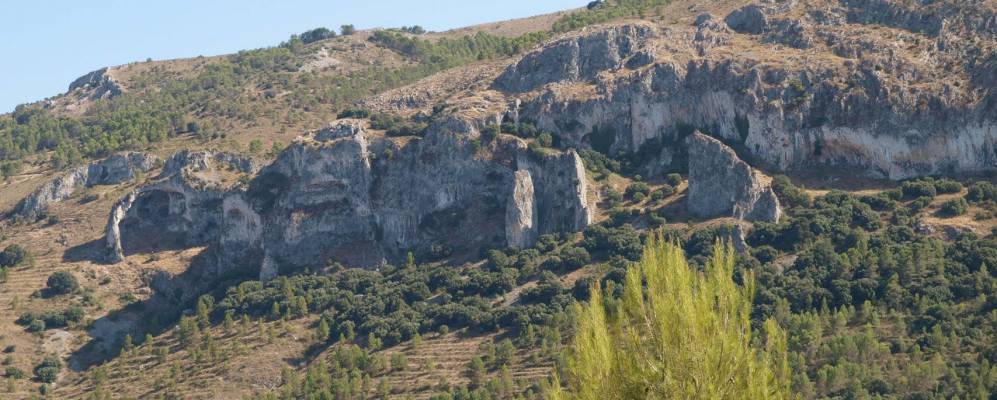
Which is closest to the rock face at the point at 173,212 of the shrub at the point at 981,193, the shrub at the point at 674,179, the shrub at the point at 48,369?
the shrub at the point at 48,369

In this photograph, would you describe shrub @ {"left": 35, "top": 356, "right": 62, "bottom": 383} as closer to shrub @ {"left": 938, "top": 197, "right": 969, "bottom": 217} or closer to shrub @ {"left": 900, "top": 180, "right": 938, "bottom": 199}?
shrub @ {"left": 900, "top": 180, "right": 938, "bottom": 199}

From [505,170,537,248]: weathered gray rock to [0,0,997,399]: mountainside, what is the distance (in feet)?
0.64

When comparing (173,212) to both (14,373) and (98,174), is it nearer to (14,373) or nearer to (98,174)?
(98,174)

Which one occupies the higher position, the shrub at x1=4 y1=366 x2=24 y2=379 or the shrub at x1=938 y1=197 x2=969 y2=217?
the shrub at x1=938 y1=197 x2=969 y2=217

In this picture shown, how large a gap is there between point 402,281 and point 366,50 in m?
74.1

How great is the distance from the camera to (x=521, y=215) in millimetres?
102375

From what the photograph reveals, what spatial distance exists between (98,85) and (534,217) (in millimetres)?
85736

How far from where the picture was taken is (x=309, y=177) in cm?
10956

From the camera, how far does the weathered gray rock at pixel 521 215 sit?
4018 inches

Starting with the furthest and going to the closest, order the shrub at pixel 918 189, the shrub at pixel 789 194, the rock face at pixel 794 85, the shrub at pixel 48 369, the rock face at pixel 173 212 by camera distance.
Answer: the rock face at pixel 173 212
the rock face at pixel 794 85
the shrub at pixel 789 194
the shrub at pixel 918 189
the shrub at pixel 48 369

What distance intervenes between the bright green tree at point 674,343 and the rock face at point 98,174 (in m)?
98.6

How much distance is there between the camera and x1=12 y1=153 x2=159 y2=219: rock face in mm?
122000

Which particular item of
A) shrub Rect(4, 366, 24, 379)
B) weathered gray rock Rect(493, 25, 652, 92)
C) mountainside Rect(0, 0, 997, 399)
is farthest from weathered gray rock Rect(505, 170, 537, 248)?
shrub Rect(4, 366, 24, 379)

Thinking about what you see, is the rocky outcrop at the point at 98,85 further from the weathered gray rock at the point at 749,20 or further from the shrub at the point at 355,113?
the weathered gray rock at the point at 749,20
